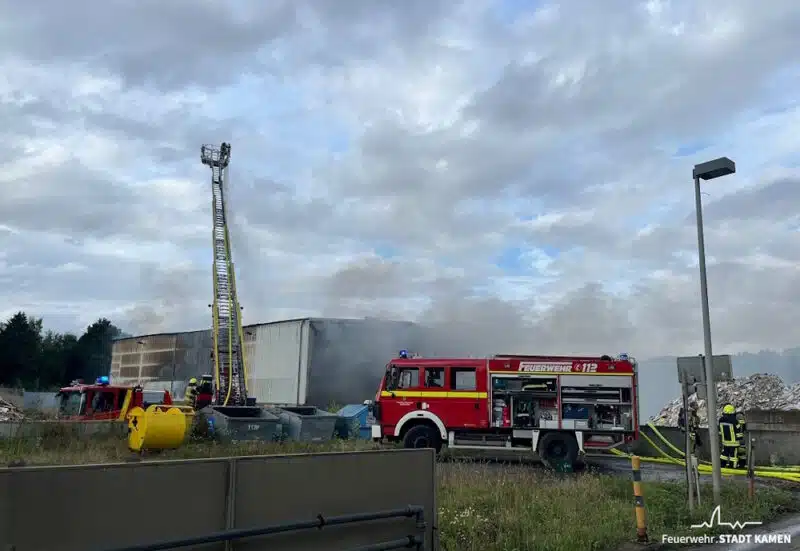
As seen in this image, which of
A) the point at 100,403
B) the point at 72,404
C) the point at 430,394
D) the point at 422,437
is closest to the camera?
the point at 422,437

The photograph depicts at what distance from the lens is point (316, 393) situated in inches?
1267

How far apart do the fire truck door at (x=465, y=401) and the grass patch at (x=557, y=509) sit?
2413 mm

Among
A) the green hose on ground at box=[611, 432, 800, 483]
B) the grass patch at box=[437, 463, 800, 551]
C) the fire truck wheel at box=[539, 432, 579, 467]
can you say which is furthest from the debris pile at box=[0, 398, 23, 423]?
the green hose on ground at box=[611, 432, 800, 483]

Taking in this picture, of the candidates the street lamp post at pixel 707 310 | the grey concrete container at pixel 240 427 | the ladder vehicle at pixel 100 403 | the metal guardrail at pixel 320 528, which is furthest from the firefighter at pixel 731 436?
the ladder vehicle at pixel 100 403

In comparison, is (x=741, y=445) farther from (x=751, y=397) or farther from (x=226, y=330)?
(x=226, y=330)

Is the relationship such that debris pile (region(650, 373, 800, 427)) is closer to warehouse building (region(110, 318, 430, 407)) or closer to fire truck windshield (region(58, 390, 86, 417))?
warehouse building (region(110, 318, 430, 407))

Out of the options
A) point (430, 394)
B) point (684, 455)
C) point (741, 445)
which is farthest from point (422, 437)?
point (741, 445)

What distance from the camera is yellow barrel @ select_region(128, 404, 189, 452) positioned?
43.8 ft

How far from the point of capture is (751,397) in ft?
82.1

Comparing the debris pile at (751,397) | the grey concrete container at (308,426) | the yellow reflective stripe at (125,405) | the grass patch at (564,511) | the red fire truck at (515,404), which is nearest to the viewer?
the grass patch at (564,511)

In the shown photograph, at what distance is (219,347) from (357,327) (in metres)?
6.95

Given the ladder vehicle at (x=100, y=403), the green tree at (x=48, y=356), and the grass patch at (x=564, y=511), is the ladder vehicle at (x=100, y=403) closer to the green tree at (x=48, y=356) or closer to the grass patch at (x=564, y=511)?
the grass patch at (x=564, y=511)

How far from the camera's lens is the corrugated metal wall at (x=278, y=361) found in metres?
32.5

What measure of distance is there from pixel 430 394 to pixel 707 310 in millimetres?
6827
